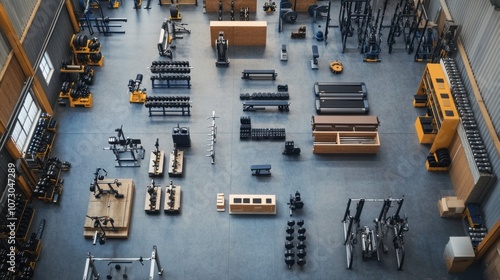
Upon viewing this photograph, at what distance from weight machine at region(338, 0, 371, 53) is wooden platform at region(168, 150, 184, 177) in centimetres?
976

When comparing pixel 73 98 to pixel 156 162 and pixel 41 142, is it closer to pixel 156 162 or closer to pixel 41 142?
pixel 41 142

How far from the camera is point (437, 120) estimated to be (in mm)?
20781

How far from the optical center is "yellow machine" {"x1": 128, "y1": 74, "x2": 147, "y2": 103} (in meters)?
23.2

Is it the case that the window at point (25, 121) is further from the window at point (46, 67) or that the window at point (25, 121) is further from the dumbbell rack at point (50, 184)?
the window at point (46, 67)

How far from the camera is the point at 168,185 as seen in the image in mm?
20547

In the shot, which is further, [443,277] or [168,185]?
[168,185]

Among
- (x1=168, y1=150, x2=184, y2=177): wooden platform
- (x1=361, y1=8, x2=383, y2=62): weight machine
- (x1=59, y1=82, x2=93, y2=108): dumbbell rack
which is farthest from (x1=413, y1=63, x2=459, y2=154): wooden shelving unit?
(x1=59, y1=82, x2=93, y2=108): dumbbell rack

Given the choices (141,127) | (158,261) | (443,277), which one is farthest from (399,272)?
(141,127)

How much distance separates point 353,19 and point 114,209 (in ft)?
50.3

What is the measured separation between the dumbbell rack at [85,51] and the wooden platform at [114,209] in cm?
714

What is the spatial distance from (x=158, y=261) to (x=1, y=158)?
6.49m

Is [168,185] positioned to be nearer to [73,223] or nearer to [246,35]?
[73,223]

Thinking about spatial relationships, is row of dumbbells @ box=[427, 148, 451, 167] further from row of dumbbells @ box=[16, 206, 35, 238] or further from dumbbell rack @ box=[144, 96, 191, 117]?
row of dumbbells @ box=[16, 206, 35, 238]

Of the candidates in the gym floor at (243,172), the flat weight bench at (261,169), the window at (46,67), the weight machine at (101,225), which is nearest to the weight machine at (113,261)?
the gym floor at (243,172)
